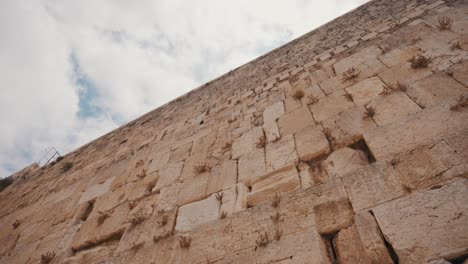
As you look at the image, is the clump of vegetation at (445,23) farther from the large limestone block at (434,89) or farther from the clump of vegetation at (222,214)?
the clump of vegetation at (222,214)

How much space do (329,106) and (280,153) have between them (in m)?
0.88

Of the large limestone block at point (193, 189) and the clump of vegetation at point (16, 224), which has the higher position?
the clump of vegetation at point (16, 224)

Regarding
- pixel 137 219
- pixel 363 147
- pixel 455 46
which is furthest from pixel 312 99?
pixel 137 219

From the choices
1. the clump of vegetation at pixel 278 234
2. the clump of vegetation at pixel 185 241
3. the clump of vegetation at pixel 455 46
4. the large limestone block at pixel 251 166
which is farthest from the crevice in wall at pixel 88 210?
the clump of vegetation at pixel 455 46

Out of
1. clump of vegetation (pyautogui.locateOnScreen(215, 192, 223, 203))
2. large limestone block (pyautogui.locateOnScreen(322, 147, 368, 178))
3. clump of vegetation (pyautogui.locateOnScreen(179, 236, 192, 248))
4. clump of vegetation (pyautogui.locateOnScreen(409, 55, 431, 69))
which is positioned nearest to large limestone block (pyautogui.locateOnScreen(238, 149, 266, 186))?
clump of vegetation (pyautogui.locateOnScreen(215, 192, 223, 203))

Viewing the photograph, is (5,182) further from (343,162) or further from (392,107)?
(392,107)

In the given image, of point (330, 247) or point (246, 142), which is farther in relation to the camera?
point (246, 142)

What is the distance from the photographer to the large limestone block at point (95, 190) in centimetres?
480

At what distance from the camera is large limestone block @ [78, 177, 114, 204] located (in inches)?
189

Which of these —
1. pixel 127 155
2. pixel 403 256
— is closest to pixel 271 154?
pixel 403 256

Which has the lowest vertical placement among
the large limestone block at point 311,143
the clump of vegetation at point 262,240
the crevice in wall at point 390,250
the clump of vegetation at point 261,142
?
the crevice in wall at point 390,250

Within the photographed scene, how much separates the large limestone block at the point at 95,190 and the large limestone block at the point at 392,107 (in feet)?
13.6

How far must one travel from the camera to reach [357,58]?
4164mm

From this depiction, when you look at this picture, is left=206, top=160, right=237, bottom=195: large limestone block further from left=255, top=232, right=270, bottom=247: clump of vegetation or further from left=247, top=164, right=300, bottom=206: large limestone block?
left=255, top=232, right=270, bottom=247: clump of vegetation
